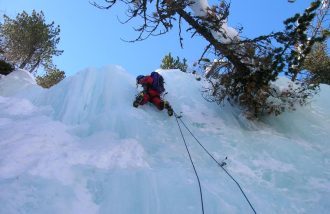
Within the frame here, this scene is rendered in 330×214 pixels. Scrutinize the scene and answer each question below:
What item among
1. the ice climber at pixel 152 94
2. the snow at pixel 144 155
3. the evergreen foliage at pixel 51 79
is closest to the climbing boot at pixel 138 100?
the ice climber at pixel 152 94

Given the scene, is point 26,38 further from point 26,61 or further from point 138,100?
point 138,100

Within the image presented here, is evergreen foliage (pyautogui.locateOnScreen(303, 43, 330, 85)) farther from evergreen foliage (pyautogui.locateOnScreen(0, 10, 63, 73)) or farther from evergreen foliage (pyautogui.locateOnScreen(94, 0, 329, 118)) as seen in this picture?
evergreen foliage (pyautogui.locateOnScreen(0, 10, 63, 73))

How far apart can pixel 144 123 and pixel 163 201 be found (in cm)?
277

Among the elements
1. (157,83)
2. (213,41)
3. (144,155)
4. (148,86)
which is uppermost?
(213,41)

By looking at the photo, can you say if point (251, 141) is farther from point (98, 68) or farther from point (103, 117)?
point (98, 68)

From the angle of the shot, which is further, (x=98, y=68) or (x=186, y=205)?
(x=98, y=68)

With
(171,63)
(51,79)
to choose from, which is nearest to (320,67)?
(171,63)

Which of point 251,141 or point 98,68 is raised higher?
point 98,68

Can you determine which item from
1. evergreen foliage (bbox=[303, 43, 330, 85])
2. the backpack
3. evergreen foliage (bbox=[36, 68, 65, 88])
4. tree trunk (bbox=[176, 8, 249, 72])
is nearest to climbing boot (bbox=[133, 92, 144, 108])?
the backpack

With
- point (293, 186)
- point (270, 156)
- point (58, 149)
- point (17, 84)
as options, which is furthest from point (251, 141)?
point (17, 84)

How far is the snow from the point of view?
16.2 feet

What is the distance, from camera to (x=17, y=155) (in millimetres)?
5730

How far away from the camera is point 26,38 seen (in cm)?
1848

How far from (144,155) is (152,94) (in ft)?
8.36
